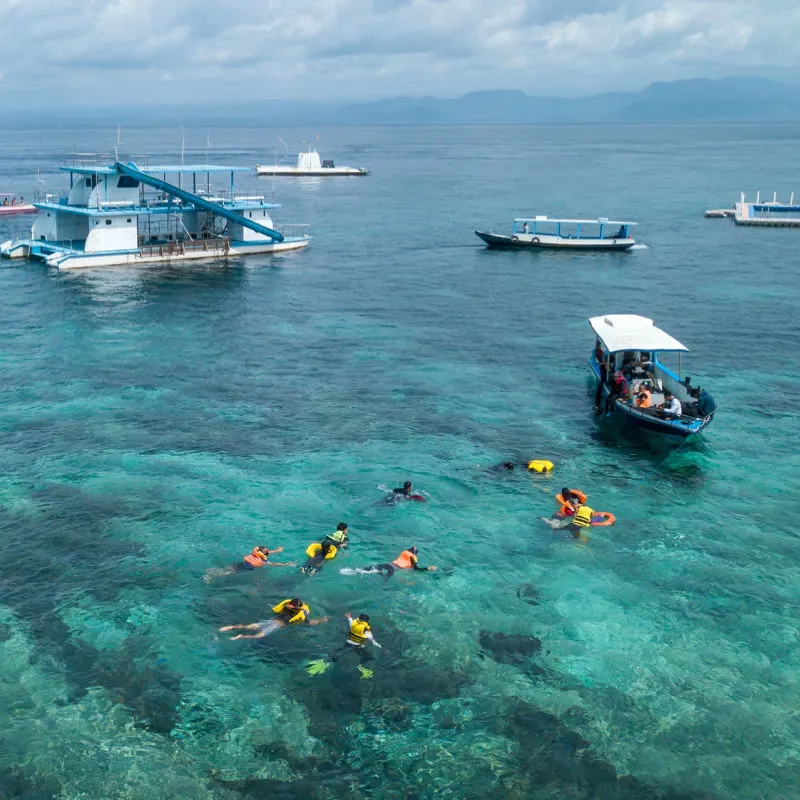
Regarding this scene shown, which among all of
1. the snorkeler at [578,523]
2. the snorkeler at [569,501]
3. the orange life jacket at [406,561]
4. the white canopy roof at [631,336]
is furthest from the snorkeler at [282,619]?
the white canopy roof at [631,336]

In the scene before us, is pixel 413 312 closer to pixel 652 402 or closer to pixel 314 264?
pixel 314 264

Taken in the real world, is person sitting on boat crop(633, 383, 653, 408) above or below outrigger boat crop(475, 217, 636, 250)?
below

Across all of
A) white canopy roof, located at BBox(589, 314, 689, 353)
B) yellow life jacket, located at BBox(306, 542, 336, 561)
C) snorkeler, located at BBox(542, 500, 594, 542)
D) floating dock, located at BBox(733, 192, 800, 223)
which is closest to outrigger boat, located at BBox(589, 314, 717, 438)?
white canopy roof, located at BBox(589, 314, 689, 353)

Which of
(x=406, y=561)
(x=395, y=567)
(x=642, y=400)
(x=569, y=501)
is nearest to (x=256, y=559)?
(x=395, y=567)

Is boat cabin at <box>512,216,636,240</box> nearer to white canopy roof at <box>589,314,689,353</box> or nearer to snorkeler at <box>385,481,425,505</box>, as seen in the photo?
white canopy roof at <box>589,314,689,353</box>

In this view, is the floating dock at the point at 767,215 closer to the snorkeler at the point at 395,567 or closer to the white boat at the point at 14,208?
the white boat at the point at 14,208
